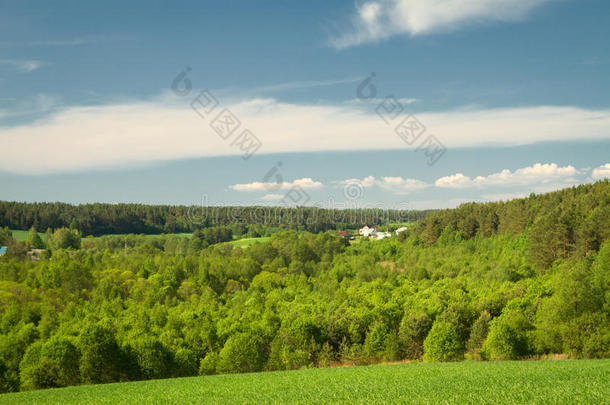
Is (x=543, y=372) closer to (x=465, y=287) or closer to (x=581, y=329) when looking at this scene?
(x=581, y=329)

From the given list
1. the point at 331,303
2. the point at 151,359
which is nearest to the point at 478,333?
the point at 331,303

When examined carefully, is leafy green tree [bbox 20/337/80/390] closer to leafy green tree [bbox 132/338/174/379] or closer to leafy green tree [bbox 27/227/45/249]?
leafy green tree [bbox 132/338/174/379]

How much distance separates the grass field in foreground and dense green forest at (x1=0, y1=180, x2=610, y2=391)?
47.9 feet

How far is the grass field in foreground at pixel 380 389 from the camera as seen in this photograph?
73.7ft

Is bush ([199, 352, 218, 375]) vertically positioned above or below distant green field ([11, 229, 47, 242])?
below

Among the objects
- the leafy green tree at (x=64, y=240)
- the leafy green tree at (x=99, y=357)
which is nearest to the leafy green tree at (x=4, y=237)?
the leafy green tree at (x=64, y=240)

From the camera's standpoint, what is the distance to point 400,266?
12131cm

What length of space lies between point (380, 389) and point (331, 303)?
47.2m

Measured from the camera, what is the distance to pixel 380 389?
86.7ft

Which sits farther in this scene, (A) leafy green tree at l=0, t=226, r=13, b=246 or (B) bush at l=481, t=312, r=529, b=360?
(A) leafy green tree at l=0, t=226, r=13, b=246

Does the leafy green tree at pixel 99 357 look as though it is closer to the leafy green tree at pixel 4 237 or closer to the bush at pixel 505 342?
the bush at pixel 505 342

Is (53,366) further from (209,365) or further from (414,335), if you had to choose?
(414,335)

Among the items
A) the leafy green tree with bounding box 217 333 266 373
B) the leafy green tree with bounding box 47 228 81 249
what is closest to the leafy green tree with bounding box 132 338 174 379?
the leafy green tree with bounding box 217 333 266 373

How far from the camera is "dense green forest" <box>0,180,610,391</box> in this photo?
47.6 meters
